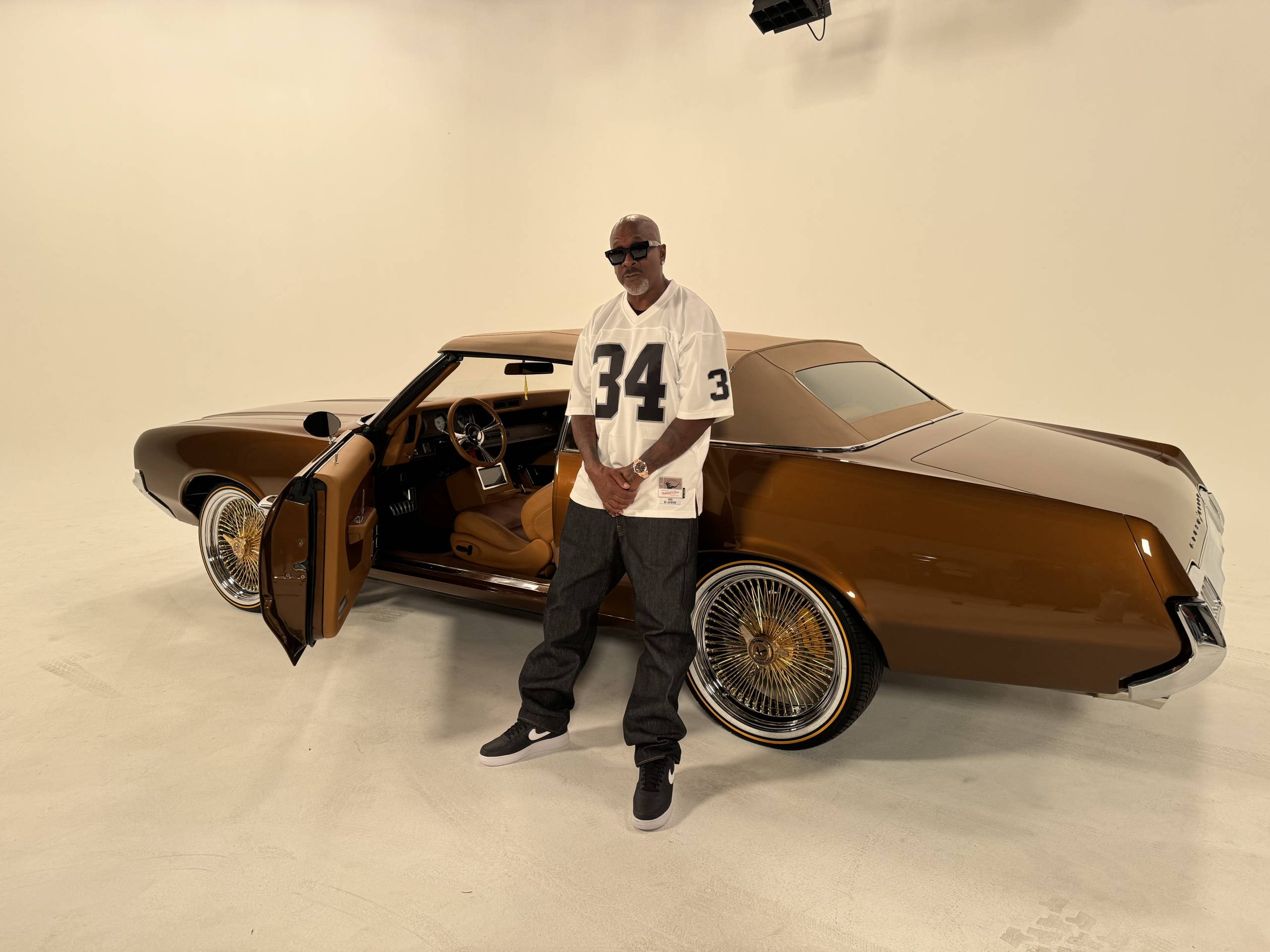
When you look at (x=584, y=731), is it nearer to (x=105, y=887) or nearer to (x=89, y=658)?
(x=105, y=887)

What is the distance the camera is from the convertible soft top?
2639 millimetres

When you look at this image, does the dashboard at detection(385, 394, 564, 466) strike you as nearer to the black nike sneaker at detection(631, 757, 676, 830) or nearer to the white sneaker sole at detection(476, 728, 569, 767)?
the white sneaker sole at detection(476, 728, 569, 767)

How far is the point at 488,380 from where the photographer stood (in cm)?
358

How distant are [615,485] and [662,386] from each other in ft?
1.01

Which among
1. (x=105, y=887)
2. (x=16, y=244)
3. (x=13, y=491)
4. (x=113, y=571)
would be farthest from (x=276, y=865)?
(x=16, y=244)

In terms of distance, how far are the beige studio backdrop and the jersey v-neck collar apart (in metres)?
4.07

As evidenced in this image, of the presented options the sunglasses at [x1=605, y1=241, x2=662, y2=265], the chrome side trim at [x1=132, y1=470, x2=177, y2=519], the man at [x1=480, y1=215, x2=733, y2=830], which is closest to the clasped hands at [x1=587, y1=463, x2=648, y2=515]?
the man at [x1=480, y1=215, x2=733, y2=830]

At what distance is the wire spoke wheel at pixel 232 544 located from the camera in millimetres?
3682

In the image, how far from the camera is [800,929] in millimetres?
1921

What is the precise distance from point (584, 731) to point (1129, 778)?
1.68m

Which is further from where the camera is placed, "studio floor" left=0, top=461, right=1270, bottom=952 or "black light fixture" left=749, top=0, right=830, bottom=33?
"black light fixture" left=749, top=0, right=830, bottom=33

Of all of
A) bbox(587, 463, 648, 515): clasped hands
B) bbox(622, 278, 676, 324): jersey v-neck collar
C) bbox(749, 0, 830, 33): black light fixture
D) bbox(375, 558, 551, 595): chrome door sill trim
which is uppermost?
bbox(749, 0, 830, 33): black light fixture

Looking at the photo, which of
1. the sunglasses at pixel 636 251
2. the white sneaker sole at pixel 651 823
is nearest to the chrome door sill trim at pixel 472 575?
the white sneaker sole at pixel 651 823

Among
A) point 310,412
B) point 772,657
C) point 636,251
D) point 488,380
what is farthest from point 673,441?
point 310,412
